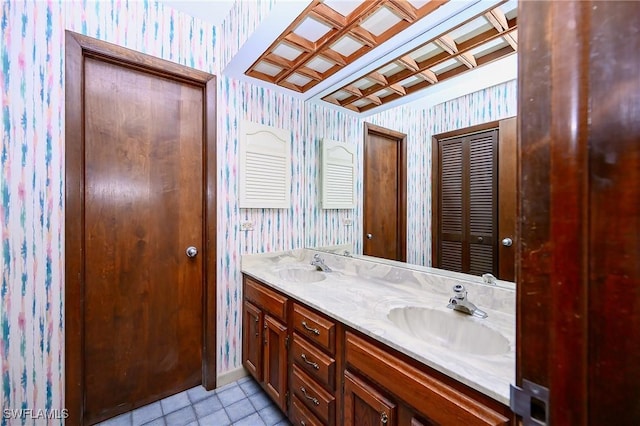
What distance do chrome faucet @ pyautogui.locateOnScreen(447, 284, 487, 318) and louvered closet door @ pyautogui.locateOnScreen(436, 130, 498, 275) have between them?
13 cm

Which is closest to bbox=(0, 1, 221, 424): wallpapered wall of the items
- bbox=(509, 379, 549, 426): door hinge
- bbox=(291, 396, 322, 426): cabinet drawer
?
bbox=(291, 396, 322, 426): cabinet drawer

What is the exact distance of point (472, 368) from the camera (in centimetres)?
75

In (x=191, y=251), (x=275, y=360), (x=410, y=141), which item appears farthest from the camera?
(x=191, y=251)

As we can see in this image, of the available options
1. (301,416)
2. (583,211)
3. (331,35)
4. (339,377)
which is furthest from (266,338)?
(331,35)

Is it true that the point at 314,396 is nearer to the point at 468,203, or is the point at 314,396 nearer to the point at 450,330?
the point at 450,330

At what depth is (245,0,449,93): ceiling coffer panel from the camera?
1.24m

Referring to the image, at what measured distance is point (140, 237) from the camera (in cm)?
172

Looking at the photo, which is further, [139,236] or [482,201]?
[139,236]

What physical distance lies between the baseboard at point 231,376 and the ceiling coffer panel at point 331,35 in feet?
7.08

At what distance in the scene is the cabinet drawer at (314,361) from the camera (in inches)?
46.7

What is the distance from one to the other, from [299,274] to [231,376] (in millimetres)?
883

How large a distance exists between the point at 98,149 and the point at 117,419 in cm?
163

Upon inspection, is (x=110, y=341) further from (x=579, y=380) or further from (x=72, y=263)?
(x=579, y=380)

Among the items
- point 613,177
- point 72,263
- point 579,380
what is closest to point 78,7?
point 72,263
